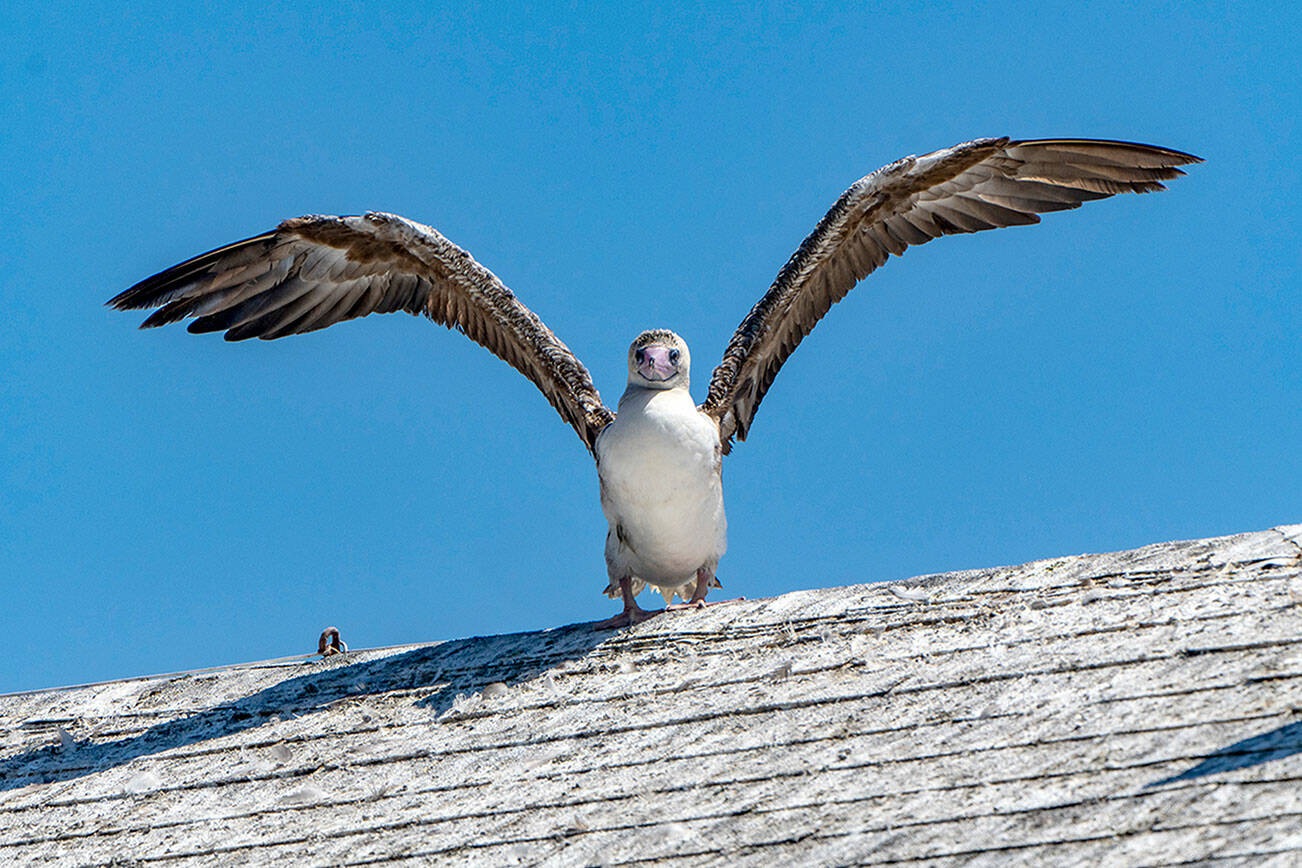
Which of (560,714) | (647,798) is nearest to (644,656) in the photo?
(560,714)

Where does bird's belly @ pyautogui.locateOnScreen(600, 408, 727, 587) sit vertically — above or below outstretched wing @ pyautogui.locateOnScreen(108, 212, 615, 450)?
below

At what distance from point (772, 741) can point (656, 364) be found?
2726 mm

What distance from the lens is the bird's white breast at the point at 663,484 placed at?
6559mm

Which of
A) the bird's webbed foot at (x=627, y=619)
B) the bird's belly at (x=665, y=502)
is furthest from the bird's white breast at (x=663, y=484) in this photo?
the bird's webbed foot at (x=627, y=619)

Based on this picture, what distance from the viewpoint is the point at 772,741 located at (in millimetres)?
4539

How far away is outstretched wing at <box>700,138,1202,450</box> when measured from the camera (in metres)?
7.33

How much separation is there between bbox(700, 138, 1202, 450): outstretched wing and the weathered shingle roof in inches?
81.8

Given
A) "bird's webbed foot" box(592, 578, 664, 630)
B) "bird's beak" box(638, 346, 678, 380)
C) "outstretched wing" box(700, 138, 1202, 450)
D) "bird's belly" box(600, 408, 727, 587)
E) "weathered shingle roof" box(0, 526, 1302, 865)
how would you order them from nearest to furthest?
"weathered shingle roof" box(0, 526, 1302, 865), "bird's webbed foot" box(592, 578, 664, 630), "bird's belly" box(600, 408, 727, 587), "bird's beak" box(638, 346, 678, 380), "outstretched wing" box(700, 138, 1202, 450)

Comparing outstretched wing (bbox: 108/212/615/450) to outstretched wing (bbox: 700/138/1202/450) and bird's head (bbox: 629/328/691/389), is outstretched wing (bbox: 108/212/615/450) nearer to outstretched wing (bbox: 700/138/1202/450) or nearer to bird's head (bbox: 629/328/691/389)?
bird's head (bbox: 629/328/691/389)

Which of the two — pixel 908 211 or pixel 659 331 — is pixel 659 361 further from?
pixel 908 211

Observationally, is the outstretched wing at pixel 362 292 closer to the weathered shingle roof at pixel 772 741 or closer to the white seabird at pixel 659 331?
the white seabird at pixel 659 331

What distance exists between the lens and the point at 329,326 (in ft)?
26.2

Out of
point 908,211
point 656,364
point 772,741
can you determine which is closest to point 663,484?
point 656,364

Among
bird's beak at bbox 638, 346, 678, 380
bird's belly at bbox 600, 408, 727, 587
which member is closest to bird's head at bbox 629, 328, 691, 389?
bird's beak at bbox 638, 346, 678, 380
